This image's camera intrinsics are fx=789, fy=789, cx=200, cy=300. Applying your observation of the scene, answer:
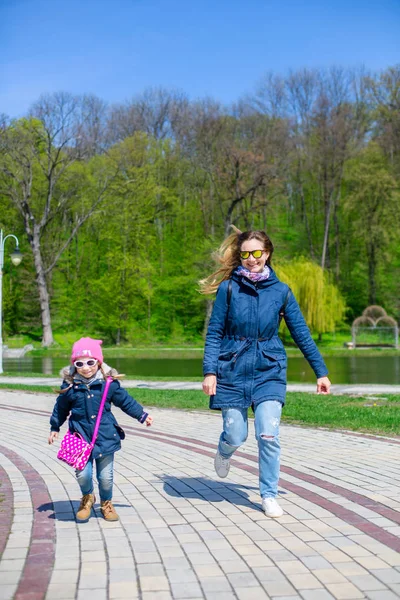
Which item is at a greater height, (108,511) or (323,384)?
(323,384)

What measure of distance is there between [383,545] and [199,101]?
55.5 metres

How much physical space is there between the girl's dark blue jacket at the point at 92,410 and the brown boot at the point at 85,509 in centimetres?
33

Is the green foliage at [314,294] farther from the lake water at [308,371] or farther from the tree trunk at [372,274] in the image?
the lake water at [308,371]

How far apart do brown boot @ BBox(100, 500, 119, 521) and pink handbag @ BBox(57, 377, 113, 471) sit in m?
0.34

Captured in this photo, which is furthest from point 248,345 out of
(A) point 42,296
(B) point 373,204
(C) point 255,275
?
(B) point 373,204

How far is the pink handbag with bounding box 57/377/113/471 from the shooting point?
17.5ft

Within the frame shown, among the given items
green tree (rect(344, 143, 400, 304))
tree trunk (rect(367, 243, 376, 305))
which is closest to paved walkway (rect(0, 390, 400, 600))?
green tree (rect(344, 143, 400, 304))

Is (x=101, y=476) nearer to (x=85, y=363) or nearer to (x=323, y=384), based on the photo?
(x=85, y=363)

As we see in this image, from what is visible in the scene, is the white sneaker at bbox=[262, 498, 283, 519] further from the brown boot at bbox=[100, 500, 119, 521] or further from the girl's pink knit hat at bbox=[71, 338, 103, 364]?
the girl's pink knit hat at bbox=[71, 338, 103, 364]

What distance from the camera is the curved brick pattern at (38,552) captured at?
12.8 ft

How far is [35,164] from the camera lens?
52.5 meters

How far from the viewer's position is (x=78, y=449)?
5.37 meters

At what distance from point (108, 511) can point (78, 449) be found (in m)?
0.49

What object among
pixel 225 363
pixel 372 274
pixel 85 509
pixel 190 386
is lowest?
pixel 190 386
